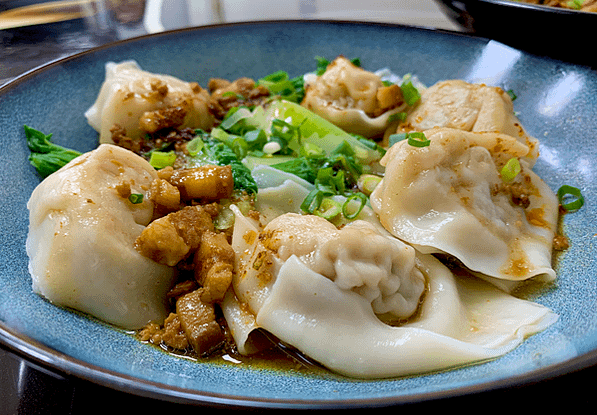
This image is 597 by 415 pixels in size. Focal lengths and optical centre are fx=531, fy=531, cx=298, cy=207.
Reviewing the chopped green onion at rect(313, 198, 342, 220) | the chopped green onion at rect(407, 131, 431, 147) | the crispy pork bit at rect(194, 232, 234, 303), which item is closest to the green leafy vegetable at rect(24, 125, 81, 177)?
the crispy pork bit at rect(194, 232, 234, 303)

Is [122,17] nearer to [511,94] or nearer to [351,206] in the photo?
[511,94]

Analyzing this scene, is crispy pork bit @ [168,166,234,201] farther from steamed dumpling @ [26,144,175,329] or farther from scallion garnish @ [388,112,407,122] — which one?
scallion garnish @ [388,112,407,122]

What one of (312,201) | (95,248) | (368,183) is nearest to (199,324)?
(95,248)

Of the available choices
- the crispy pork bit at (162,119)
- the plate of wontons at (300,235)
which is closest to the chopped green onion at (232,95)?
the plate of wontons at (300,235)

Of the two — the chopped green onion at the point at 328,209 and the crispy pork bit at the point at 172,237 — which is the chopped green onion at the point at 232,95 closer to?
the chopped green onion at the point at 328,209

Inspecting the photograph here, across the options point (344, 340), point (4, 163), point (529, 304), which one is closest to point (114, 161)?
point (4, 163)

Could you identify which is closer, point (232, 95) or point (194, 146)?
point (194, 146)

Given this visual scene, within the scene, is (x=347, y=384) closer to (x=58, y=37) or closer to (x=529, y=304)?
(x=529, y=304)
